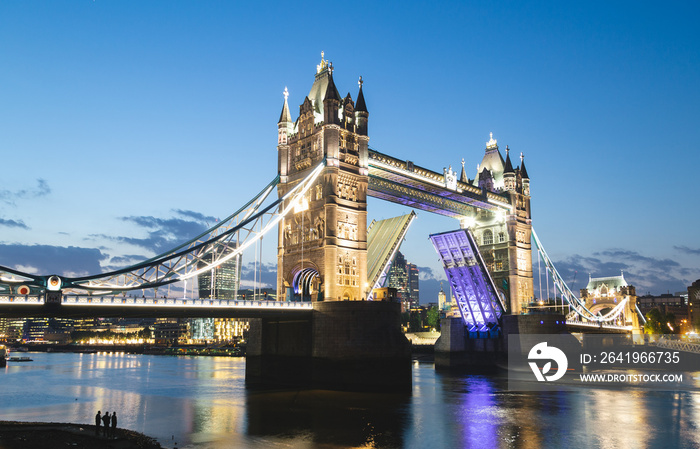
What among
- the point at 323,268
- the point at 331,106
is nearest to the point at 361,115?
the point at 331,106

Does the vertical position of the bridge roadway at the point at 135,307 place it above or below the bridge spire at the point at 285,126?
below

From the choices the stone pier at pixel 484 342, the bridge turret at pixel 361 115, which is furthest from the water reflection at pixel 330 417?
the stone pier at pixel 484 342

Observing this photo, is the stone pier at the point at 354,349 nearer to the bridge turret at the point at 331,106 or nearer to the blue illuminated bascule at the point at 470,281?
the blue illuminated bascule at the point at 470,281

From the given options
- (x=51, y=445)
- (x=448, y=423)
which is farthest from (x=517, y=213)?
(x=51, y=445)

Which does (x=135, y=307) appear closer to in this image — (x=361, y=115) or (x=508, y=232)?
(x=361, y=115)

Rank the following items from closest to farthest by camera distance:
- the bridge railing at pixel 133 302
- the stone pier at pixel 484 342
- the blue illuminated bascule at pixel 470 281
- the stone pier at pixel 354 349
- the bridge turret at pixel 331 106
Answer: the bridge railing at pixel 133 302 < the stone pier at pixel 354 349 < the bridge turret at pixel 331 106 < the blue illuminated bascule at pixel 470 281 < the stone pier at pixel 484 342

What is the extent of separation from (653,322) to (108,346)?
15731 cm

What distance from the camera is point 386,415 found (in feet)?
117

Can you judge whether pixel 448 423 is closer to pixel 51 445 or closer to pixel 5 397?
pixel 51 445

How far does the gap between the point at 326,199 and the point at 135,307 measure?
1968cm

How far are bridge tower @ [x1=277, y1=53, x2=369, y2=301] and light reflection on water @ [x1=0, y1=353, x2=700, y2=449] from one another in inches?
457

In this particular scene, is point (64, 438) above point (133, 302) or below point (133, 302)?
below

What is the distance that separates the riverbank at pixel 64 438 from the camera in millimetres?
23641

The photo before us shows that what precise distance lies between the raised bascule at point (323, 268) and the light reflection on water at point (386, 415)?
4847 millimetres
